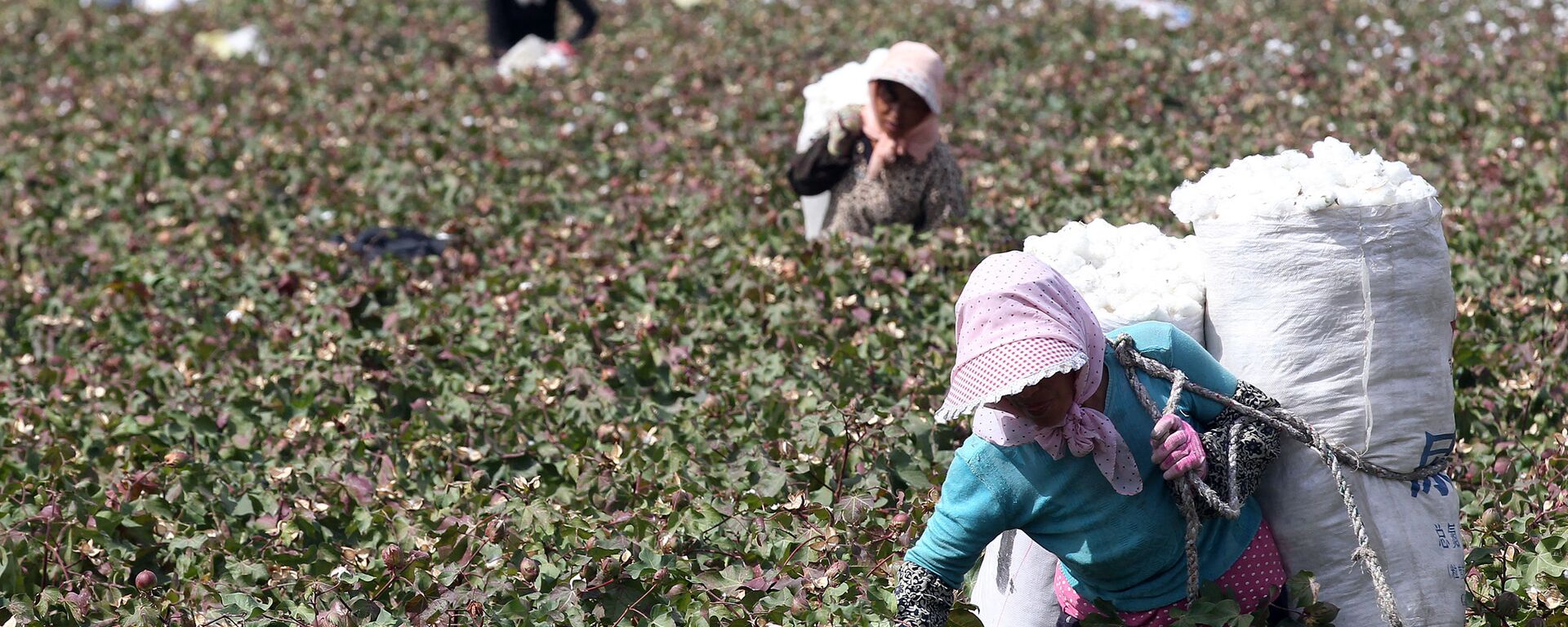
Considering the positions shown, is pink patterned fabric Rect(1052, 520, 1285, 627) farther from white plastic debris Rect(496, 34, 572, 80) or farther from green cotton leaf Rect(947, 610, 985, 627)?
white plastic debris Rect(496, 34, 572, 80)

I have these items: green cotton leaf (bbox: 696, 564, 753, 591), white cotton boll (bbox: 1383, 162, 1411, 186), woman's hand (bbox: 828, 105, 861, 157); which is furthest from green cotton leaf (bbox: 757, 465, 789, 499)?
woman's hand (bbox: 828, 105, 861, 157)

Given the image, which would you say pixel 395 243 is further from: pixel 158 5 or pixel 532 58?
pixel 158 5

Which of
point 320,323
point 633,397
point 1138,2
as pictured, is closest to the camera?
point 633,397

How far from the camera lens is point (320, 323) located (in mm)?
5320

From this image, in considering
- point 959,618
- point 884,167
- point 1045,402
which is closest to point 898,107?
point 884,167

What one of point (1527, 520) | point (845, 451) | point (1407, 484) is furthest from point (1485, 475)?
point (845, 451)

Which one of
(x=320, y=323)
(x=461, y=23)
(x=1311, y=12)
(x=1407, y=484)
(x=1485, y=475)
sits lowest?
(x=461, y=23)

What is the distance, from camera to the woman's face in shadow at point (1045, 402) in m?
2.36

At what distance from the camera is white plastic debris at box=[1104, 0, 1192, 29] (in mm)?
9719

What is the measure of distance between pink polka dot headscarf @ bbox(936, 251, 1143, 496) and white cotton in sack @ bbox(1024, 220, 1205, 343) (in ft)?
1.18

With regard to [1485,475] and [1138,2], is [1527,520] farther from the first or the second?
[1138,2]

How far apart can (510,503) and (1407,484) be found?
199 cm

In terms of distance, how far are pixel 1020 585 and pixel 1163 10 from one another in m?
7.89

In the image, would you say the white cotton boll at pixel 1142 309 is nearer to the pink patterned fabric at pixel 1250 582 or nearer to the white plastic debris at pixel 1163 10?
the pink patterned fabric at pixel 1250 582
